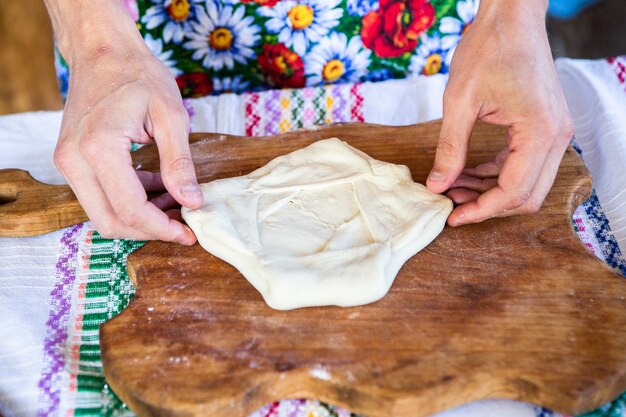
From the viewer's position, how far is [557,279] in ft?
3.98

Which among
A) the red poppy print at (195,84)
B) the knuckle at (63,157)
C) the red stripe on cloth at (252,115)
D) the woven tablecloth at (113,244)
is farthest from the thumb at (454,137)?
the red poppy print at (195,84)

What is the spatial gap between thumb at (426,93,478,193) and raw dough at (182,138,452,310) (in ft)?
0.26

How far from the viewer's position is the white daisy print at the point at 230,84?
1.83m

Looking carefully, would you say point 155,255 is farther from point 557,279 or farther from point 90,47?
point 557,279

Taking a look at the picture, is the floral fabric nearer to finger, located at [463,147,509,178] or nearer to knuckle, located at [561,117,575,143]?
finger, located at [463,147,509,178]

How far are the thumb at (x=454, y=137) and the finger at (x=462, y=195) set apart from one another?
73mm

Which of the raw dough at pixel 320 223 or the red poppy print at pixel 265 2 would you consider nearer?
the raw dough at pixel 320 223

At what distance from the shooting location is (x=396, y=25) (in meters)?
1.73

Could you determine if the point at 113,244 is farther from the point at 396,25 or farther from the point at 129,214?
the point at 396,25

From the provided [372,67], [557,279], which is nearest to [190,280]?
[557,279]

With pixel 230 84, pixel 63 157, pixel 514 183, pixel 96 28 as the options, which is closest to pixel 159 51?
pixel 230 84

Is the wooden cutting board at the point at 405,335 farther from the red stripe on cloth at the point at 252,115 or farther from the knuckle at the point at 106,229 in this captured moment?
the red stripe on cloth at the point at 252,115

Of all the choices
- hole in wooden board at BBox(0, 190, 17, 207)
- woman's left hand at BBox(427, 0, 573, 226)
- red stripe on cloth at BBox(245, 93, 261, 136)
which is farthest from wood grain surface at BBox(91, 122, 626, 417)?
red stripe on cloth at BBox(245, 93, 261, 136)

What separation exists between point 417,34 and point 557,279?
33.7 inches
